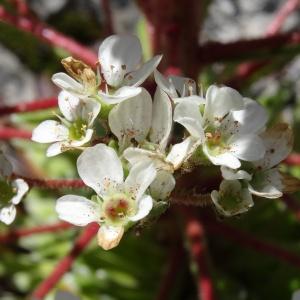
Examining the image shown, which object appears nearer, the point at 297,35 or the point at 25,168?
the point at 297,35

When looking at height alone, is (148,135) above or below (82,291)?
above

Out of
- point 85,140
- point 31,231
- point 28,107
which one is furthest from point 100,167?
point 31,231

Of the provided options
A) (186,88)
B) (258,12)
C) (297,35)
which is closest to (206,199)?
(186,88)

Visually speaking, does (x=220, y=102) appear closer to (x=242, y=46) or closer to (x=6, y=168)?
(x=6, y=168)

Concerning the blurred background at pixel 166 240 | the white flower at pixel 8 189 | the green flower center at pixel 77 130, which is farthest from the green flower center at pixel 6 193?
the blurred background at pixel 166 240

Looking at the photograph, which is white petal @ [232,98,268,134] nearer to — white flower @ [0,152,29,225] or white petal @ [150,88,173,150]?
white petal @ [150,88,173,150]

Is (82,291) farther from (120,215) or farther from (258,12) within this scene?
(258,12)

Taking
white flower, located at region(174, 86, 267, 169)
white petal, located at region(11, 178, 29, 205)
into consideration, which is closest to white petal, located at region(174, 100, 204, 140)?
white flower, located at region(174, 86, 267, 169)
